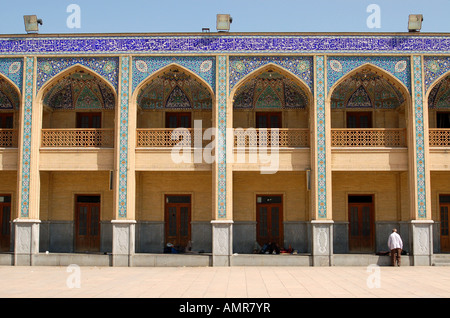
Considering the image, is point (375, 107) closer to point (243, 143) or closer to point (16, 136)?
point (243, 143)

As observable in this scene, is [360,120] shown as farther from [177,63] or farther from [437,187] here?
[177,63]

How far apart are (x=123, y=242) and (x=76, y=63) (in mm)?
5536

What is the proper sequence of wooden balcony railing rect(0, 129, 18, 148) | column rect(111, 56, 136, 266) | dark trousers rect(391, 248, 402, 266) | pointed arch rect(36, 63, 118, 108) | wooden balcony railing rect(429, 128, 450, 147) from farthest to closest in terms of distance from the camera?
wooden balcony railing rect(0, 129, 18, 148) → wooden balcony railing rect(429, 128, 450, 147) → pointed arch rect(36, 63, 118, 108) → column rect(111, 56, 136, 266) → dark trousers rect(391, 248, 402, 266)

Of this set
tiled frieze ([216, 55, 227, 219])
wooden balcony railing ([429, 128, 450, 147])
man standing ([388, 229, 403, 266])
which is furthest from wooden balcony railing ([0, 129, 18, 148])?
wooden balcony railing ([429, 128, 450, 147])

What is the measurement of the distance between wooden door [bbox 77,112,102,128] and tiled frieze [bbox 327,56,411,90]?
776cm

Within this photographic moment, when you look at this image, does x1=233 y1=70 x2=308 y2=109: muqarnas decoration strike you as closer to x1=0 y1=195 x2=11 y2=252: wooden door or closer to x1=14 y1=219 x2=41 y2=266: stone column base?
x1=14 y1=219 x2=41 y2=266: stone column base

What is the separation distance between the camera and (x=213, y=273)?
49.4ft

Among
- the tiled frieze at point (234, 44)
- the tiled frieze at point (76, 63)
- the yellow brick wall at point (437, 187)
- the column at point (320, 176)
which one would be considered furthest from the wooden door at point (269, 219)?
the tiled frieze at point (76, 63)

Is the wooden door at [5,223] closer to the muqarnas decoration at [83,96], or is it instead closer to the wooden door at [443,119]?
the muqarnas decoration at [83,96]

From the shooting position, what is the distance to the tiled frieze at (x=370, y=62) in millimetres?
17406

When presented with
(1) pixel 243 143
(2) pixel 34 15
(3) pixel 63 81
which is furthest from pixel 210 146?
(2) pixel 34 15

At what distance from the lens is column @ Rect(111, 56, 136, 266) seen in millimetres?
17125

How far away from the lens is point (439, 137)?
17.7 meters

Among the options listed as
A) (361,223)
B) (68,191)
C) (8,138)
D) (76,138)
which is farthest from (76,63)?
(361,223)
